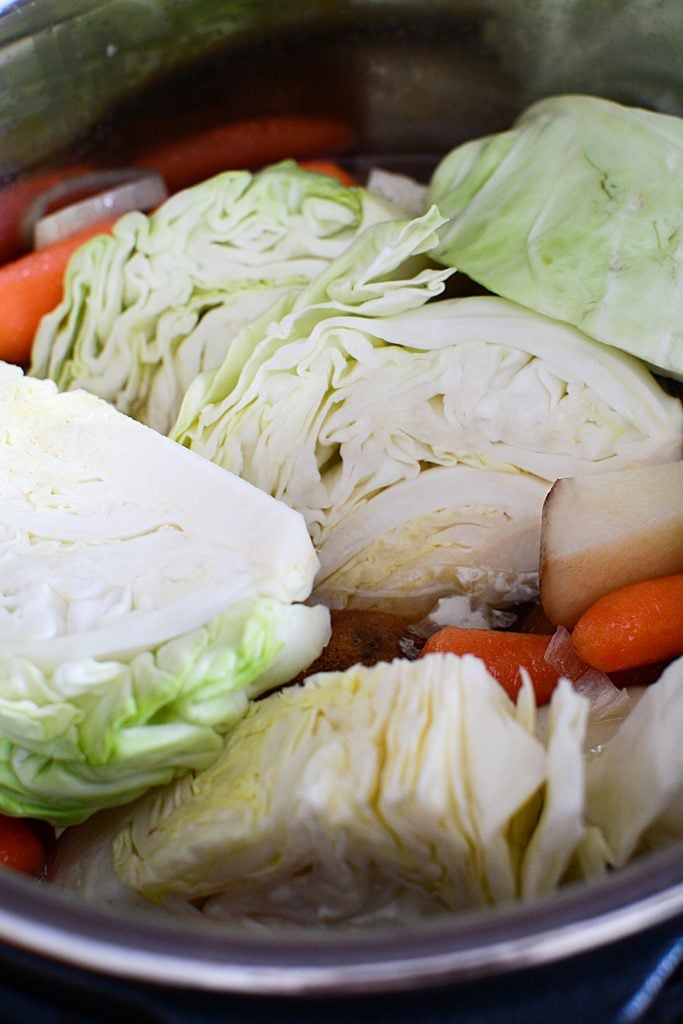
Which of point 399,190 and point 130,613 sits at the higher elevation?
point 399,190

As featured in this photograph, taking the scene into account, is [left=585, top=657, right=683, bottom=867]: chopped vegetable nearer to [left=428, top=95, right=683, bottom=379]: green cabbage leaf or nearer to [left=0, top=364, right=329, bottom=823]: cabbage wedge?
[left=0, top=364, right=329, bottom=823]: cabbage wedge

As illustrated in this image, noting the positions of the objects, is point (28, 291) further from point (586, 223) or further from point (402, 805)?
point (402, 805)

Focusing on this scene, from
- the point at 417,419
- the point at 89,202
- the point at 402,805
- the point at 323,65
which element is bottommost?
the point at 402,805

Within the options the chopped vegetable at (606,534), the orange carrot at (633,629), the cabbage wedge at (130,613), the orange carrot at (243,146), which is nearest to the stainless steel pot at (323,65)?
the orange carrot at (243,146)

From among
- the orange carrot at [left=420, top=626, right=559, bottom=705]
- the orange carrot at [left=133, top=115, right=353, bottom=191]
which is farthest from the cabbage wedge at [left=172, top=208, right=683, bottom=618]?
the orange carrot at [left=133, top=115, right=353, bottom=191]

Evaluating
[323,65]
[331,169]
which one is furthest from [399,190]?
[323,65]

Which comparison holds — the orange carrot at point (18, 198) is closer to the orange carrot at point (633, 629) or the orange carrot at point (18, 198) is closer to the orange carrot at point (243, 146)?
the orange carrot at point (243, 146)

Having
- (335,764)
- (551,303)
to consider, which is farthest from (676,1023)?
(551,303)
